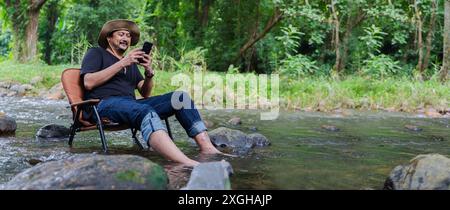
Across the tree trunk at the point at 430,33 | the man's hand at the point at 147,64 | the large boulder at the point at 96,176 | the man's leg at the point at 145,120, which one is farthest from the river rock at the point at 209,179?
the tree trunk at the point at 430,33

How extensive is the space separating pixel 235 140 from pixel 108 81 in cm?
129

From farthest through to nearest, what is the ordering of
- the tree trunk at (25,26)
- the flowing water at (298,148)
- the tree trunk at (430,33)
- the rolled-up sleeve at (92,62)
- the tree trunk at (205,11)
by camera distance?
1. the tree trunk at (205,11)
2. the tree trunk at (25,26)
3. the tree trunk at (430,33)
4. the rolled-up sleeve at (92,62)
5. the flowing water at (298,148)

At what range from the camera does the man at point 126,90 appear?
4055 mm

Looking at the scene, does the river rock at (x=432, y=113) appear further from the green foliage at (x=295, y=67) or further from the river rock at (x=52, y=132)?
the river rock at (x=52, y=132)

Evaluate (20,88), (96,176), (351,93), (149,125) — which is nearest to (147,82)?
(149,125)

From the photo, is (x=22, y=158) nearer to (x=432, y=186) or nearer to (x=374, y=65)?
(x=432, y=186)

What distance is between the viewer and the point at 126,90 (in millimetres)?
4570

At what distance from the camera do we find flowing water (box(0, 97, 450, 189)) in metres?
3.46

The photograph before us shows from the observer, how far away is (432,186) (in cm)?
280

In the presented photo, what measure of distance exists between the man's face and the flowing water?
0.91m

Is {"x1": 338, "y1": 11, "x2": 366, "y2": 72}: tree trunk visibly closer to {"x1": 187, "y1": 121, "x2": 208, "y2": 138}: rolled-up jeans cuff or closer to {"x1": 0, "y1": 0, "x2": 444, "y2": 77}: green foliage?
{"x1": 0, "y1": 0, "x2": 444, "y2": 77}: green foliage

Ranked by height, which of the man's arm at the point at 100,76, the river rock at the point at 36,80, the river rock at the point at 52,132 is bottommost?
the river rock at the point at 52,132
